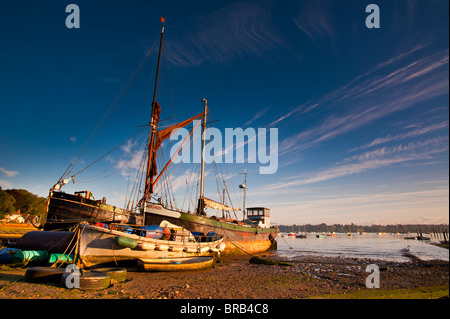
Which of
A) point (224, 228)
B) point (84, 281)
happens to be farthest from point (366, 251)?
point (84, 281)

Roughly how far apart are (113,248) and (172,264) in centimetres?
405

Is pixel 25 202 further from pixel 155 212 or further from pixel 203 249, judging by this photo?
pixel 203 249

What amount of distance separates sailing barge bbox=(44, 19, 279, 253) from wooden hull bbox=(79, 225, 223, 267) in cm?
120

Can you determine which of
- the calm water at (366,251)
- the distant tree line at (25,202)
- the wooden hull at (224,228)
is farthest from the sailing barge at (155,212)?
the distant tree line at (25,202)

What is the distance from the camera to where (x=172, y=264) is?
1513 cm

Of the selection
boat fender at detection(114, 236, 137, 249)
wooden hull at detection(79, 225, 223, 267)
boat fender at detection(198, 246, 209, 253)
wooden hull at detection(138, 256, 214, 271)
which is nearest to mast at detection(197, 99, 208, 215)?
boat fender at detection(198, 246, 209, 253)

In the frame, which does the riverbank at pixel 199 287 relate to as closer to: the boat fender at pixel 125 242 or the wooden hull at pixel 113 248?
the wooden hull at pixel 113 248

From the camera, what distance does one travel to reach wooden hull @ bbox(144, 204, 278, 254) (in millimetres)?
23406

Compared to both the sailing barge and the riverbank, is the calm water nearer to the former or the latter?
the sailing barge

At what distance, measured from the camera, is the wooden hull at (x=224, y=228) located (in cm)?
2341

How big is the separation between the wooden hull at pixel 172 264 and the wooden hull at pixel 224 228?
7.69m
